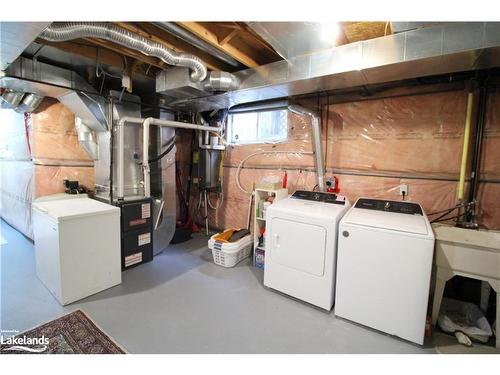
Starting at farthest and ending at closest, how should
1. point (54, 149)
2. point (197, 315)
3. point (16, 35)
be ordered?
point (54, 149)
point (197, 315)
point (16, 35)

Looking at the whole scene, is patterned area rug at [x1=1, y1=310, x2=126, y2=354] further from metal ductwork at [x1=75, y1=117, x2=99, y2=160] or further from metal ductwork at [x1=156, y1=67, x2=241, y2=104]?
metal ductwork at [x1=156, y1=67, x2=241, y2=104]

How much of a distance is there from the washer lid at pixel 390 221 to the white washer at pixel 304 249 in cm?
15

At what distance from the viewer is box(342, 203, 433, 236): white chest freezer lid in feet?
5.74

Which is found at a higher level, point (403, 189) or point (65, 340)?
point (403, 189)

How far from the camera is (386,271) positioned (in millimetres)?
1793

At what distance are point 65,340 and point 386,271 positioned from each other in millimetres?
2461

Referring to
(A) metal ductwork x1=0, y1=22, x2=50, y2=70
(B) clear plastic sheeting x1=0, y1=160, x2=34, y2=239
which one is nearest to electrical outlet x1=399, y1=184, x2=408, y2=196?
(A) metal ductwork x1=0, y1=22, x2=50, y2=70

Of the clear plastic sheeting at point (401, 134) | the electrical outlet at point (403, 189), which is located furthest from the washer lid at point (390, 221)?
the clear plastic sheeting at point (401, 134)

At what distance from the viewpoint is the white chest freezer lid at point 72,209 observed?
2.08m

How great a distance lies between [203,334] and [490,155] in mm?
3007

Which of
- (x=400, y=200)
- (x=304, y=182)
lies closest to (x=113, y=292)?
(x=304, y=182)

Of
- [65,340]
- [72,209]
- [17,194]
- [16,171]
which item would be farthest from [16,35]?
[17,194]

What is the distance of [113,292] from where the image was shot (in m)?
2.33

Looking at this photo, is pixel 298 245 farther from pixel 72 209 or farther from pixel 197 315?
pixel 72 209
